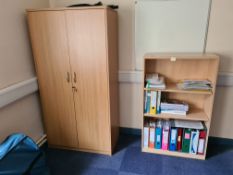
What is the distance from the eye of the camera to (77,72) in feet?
6.81

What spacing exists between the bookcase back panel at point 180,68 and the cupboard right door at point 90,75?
0.70 meters

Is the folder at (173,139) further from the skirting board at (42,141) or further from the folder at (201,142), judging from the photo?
the skirting board at (42,141)

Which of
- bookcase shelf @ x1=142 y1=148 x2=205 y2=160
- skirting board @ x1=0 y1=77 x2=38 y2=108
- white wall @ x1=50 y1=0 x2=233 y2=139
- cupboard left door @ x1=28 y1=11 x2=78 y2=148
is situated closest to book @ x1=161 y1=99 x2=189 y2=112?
white wall @ x1=50 y1=0 x2=233 y2=139

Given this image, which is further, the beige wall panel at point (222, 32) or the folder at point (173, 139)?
the folder at point (173, 139)

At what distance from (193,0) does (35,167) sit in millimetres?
2342

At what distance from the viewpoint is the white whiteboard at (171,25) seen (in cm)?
210

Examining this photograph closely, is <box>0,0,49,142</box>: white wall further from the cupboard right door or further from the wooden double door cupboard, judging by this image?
the cupboard right door

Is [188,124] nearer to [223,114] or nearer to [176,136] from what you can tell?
[176,136]

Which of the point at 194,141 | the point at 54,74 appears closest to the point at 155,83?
the point at 194,141

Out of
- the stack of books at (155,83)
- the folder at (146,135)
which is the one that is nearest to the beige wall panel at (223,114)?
the stack of books at (155,83)

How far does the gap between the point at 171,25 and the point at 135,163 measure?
168 cm

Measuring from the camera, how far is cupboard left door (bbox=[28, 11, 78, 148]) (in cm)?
199

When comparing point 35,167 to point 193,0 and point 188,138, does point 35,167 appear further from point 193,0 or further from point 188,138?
point 193,0

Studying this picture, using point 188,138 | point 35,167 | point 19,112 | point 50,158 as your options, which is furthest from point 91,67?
point 188,138
